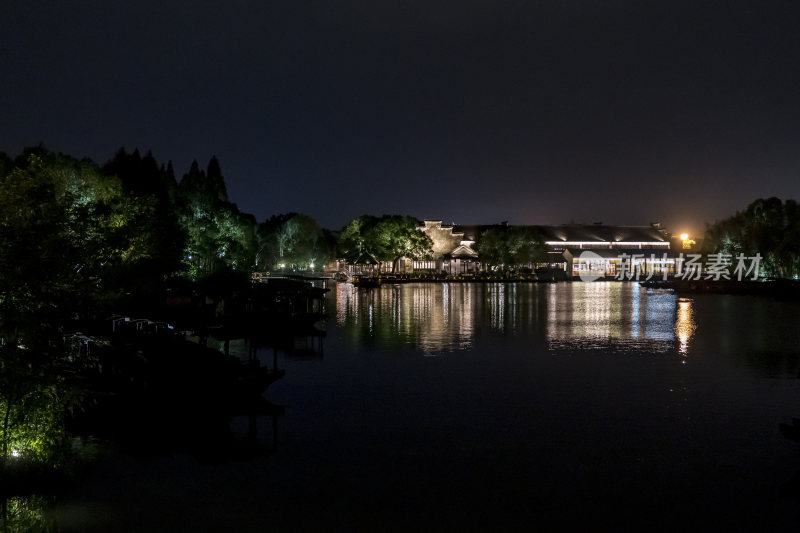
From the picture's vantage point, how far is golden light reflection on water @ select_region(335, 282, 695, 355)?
38.8 m

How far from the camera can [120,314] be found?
3547cm

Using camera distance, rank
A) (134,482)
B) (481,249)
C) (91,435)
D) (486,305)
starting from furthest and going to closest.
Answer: (481,249)
(486,305)
(91,435)
(134,482)

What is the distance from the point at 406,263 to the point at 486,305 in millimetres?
56138

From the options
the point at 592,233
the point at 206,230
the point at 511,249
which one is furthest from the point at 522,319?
the point at 592,233

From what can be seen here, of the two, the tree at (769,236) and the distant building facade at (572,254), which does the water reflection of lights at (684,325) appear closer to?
the tree at (769,236)

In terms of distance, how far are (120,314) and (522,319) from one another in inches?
1083

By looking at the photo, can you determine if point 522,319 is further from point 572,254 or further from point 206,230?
point 572,254

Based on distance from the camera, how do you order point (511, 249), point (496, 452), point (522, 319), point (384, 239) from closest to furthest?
point (496, 452), point (522, 319), point (384, 239), point (511, 249)

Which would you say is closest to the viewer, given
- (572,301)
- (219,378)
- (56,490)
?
(56,490)

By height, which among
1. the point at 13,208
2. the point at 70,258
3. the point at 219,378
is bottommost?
the point at 219,378

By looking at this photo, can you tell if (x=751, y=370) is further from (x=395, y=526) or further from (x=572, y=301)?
(x=572, y=301)

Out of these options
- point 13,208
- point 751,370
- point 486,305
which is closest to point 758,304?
point 486,305

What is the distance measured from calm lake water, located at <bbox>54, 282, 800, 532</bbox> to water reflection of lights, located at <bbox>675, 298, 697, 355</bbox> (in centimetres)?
118

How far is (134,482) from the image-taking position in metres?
15.9
